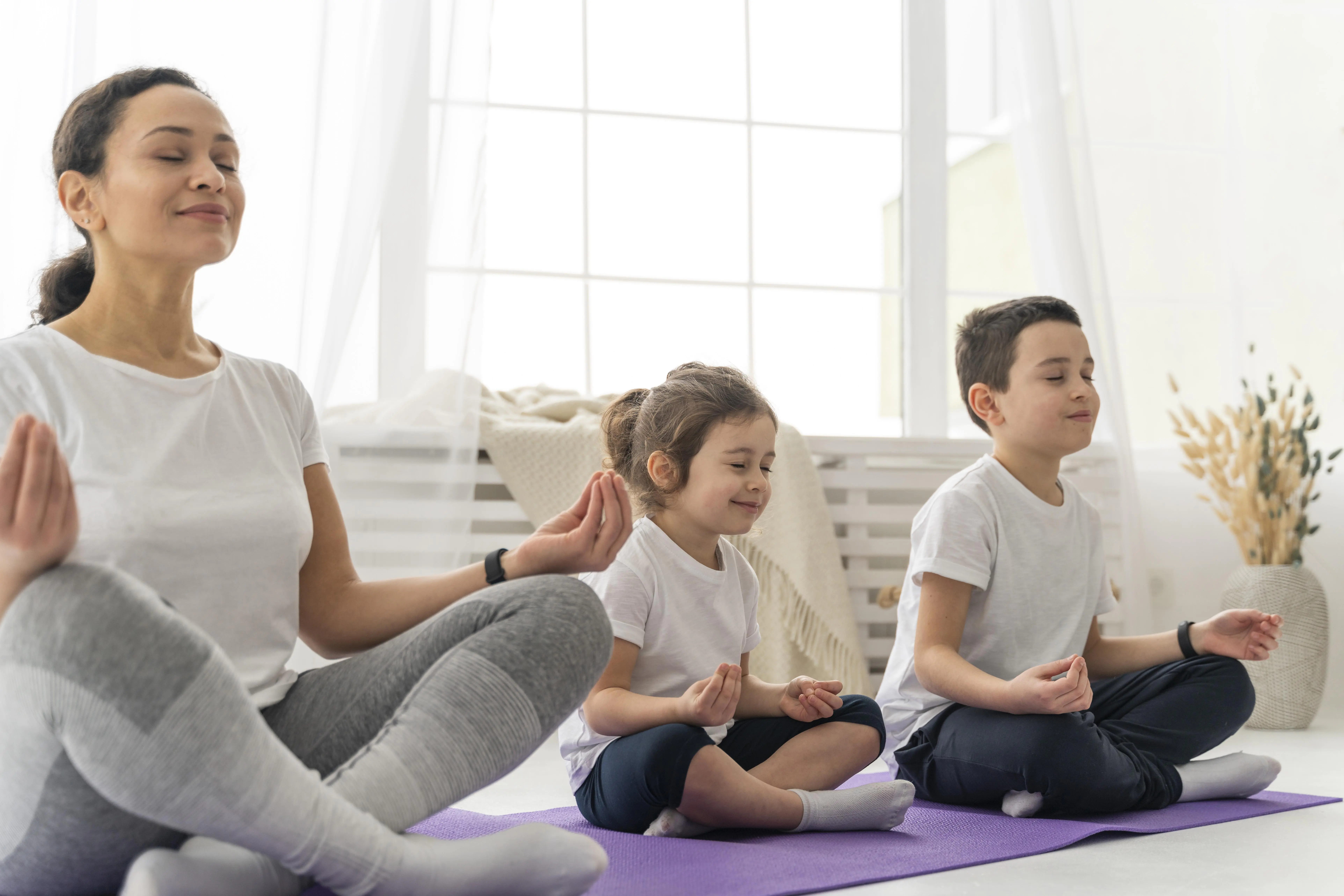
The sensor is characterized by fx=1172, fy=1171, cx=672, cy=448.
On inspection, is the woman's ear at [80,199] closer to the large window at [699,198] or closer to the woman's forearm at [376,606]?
the woman's forearm at [376,606]

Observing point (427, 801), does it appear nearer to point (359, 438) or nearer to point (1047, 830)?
point (1047, 830)

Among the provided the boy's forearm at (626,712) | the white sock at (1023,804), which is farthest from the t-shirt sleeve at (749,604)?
the white sock at (1023,804)

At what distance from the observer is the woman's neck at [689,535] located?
4.74 feet

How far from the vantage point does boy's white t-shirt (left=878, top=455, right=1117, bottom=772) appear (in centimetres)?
152

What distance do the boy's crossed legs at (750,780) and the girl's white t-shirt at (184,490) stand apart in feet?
1.26

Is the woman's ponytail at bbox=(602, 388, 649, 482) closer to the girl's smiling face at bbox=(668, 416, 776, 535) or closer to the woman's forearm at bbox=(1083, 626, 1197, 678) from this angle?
the girl's smiling face at bbox=(668, 416, 776, 535)

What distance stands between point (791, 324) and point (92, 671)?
2370 millimetres

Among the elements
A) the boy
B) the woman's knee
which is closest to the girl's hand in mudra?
the boy

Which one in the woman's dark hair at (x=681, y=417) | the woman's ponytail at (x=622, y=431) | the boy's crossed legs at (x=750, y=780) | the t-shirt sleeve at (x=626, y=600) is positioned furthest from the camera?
the woman's ponytail at (x=622, y=431)

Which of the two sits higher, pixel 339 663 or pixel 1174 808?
pixel 339 663

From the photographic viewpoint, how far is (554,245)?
283cm

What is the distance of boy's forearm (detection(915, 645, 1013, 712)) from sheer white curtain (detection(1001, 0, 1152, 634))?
4.84 feet

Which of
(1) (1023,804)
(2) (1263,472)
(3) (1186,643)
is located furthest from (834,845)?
(2) (1263,472)

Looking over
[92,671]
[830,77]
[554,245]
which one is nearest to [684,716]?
[92,671]
